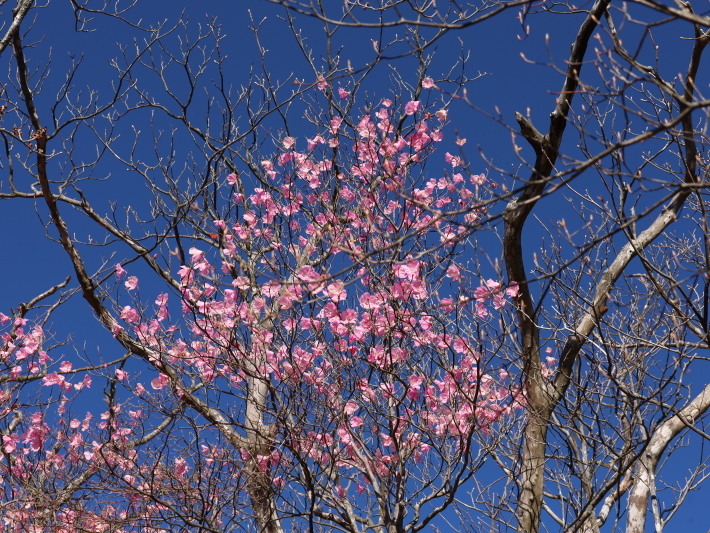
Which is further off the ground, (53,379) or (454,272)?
(53,379)

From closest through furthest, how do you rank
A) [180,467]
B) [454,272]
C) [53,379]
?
[454,272] < [180,467] < [53,379]

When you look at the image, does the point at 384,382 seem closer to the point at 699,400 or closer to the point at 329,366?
the point at 329,366

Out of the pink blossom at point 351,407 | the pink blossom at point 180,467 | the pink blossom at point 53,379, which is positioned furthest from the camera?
the pink blossom at point 53,379

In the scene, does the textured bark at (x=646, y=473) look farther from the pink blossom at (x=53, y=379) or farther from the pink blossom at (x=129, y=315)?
the pink blossom at (x=53, y=379)

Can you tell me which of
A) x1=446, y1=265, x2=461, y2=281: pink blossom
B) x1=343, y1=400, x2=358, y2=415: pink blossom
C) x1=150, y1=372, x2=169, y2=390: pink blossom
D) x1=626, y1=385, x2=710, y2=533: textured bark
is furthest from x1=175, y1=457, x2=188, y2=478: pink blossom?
x1=626, y1=385, x2=710, y2=533: textured bark

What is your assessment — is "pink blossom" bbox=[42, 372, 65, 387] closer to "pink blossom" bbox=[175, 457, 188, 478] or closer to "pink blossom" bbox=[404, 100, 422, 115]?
"pink blossom" bbox=[175, 457, 188, 478]

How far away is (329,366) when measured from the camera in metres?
5.38

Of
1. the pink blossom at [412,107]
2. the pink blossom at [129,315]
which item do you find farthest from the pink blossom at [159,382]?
the pink blossom at [412,107]

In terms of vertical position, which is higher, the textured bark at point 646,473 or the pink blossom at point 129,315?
the pink blossom at point 129,315

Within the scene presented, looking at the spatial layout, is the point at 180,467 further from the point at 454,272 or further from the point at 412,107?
the point at 412,107

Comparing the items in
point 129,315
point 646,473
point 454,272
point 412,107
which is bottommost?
point 646,473

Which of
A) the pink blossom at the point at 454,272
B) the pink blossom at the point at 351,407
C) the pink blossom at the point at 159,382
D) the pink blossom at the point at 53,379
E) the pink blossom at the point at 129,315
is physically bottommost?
the pink blossom at the point at 351,407

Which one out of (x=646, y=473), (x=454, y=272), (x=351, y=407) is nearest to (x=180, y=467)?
(x=351, y=407)

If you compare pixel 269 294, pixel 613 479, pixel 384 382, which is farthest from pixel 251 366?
pixel 613 479
